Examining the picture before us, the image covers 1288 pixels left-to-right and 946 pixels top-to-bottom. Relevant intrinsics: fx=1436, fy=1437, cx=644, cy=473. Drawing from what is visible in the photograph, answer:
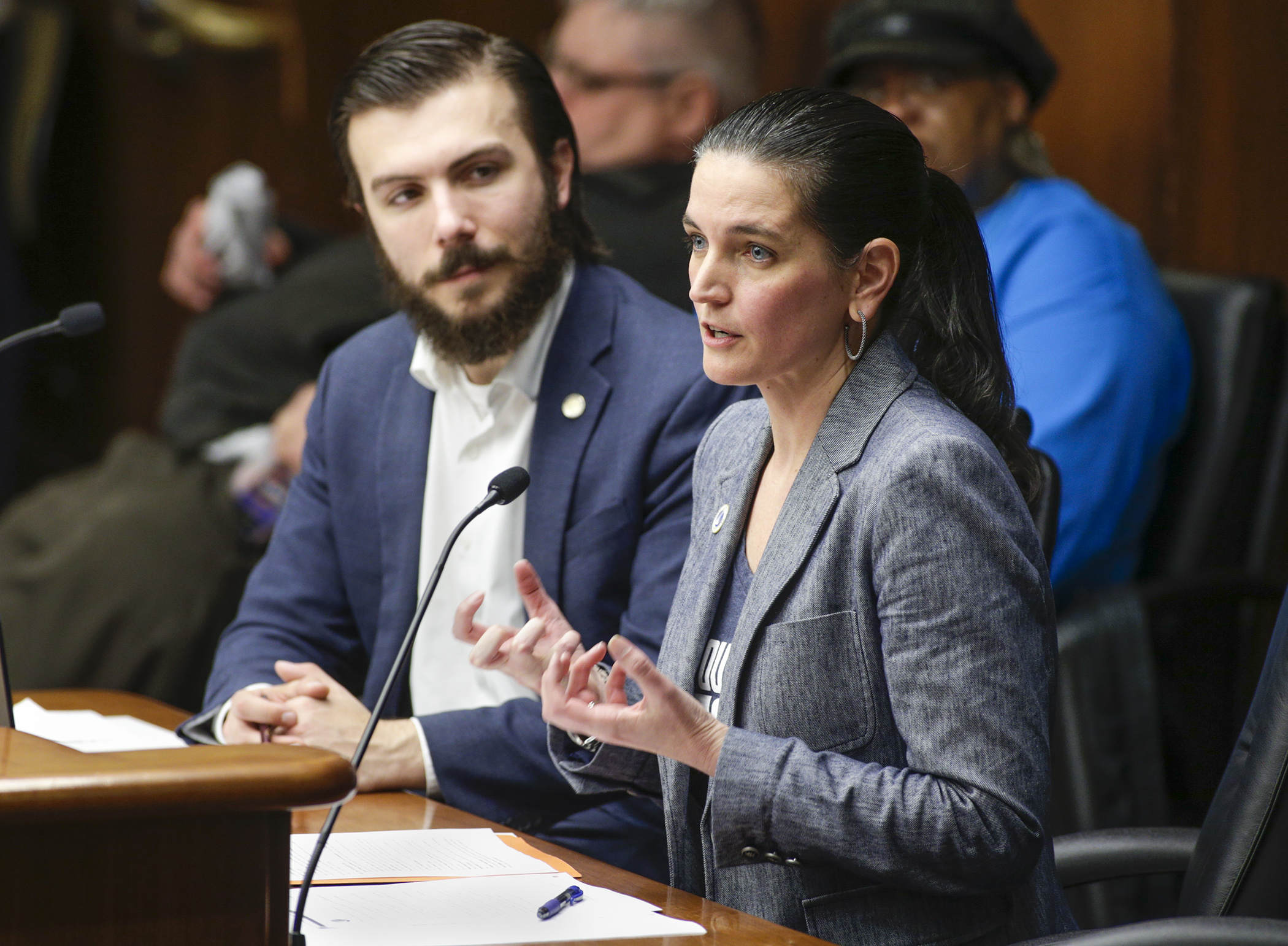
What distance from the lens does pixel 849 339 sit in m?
1.28

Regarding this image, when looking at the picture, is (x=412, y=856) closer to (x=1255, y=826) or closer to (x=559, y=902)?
(x=559, y=902)

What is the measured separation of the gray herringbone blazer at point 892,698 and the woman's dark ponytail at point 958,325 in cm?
4

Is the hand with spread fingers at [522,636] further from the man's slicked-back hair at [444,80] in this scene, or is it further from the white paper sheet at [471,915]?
the man's slicked-back hair at [444,80]

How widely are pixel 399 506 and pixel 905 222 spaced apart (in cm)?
79

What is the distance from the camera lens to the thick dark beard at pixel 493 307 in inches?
69.4

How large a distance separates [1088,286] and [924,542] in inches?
57.7

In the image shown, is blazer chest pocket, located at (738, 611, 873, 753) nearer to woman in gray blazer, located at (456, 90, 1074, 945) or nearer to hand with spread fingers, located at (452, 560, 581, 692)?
woman in gray blazer, located at (456, 90, 1074, 945)

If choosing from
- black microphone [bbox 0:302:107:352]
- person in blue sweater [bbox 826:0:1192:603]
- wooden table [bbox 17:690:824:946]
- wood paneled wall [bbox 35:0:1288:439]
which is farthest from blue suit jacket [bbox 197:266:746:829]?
wood paneled wall [bbox 35:0:1288:439]

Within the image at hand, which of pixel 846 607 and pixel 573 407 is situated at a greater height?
pixel 573 407

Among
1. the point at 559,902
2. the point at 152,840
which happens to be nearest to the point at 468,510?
the point at 559,902

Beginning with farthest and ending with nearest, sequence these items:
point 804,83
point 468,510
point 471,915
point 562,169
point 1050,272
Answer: point 804,83, point 1050,272, point 562,169, point 468,510, point 471,915

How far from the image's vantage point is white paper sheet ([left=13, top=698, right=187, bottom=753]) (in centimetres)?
160

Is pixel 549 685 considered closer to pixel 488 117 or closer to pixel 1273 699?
pixel 1273 699

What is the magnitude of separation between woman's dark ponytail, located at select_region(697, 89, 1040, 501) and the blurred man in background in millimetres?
1267
